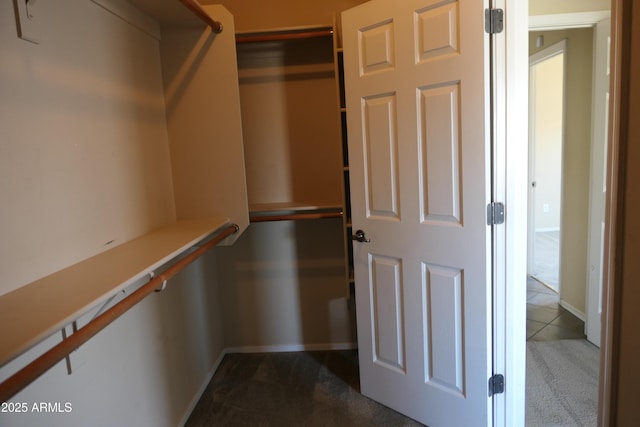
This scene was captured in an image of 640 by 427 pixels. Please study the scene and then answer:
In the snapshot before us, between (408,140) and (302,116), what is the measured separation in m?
0.95

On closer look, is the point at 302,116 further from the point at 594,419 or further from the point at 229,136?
the point at 594,419

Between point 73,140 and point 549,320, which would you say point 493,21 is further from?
point 549,320

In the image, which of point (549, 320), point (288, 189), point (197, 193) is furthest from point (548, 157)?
point (197, 193)

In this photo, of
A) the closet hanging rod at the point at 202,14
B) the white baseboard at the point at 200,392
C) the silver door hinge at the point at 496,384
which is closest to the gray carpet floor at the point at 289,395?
the white baseboard at the point at 200,392

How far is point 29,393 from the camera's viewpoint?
1.12 metres

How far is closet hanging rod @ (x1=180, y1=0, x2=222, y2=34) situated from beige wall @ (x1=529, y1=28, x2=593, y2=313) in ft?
8.26

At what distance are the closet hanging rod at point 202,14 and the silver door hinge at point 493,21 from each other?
1.20m

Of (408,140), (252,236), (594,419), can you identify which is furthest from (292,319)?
(594,419)

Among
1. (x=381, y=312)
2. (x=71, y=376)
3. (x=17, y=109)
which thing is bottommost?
(x=381, y=312)

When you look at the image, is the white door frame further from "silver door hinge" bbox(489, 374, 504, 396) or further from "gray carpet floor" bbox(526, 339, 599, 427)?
"gray carpet floor" bbox(526, 339, 599, 427)

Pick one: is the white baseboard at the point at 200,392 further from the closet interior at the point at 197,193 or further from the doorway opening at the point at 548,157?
the doorway opening at the point at 548,157

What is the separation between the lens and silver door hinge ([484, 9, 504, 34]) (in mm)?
1608

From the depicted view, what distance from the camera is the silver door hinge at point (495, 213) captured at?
171 cm

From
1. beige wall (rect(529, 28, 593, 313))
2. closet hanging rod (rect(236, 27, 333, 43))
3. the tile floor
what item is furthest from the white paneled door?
beige wall (rect(529, 28, 593, 313))
